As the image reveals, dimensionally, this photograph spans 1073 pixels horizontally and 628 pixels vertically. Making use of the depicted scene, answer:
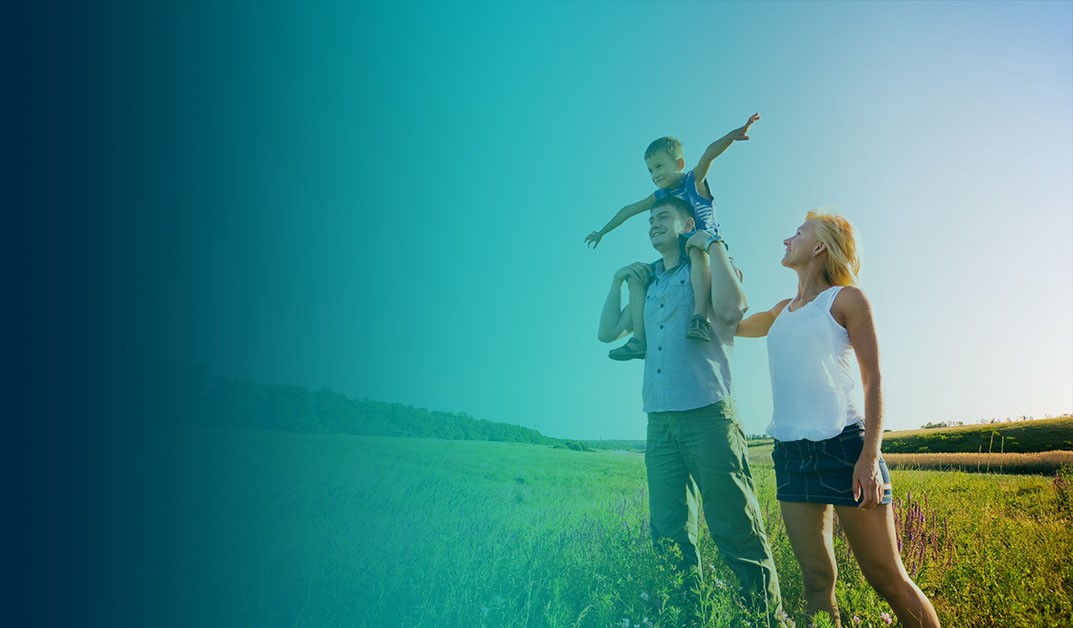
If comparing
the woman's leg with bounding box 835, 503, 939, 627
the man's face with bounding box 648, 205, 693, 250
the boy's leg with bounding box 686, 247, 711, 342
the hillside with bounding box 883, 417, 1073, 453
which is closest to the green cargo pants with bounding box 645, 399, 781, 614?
the boy's leg with bounding box 686, 247, 711, 342

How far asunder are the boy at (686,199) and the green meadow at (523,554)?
1360mm

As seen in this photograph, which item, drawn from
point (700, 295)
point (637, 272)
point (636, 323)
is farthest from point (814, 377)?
point (637, 272)

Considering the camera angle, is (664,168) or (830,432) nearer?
(830,432)

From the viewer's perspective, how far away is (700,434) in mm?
3219

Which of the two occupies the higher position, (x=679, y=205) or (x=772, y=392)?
(x=679, y=205)

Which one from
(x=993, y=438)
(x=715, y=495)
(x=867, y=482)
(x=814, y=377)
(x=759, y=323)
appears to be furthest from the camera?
(x=993, y=438)

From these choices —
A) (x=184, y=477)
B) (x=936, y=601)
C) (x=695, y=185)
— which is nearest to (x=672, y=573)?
(x=936, y=601)

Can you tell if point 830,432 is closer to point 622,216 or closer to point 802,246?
point 802,246

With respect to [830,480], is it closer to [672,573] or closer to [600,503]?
[672,573]

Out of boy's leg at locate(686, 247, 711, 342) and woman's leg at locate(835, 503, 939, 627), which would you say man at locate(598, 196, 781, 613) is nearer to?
boy's leg at locate(686, 247, 711, 342)

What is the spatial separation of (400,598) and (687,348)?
2151mm

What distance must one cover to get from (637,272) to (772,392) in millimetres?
1166

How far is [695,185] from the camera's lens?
153 inches

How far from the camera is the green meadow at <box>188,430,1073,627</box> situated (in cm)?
321
